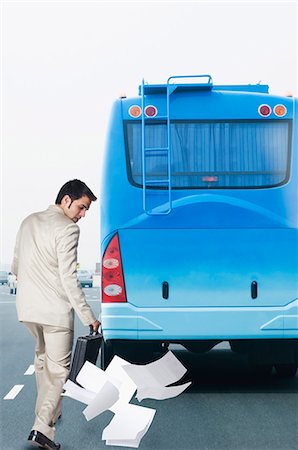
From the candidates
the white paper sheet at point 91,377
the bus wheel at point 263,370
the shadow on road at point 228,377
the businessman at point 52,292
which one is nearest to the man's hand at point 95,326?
the businessman at point 52,292

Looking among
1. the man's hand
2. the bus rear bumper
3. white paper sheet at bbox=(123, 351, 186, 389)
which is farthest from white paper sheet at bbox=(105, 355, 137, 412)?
the bus rear bumper

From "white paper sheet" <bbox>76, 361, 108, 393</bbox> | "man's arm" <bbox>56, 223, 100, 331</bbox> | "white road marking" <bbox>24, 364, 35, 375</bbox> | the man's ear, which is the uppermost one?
the man's ear

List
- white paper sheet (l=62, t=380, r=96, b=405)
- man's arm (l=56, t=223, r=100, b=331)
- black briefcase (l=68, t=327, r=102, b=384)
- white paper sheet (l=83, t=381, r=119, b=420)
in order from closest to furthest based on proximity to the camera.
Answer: white paper sheet (l=83, t=381, r=119, b=420) < white paper sheet (l=62, t=380, r=96, b=405) < black briefcase (l=68, t=327, r=102, b=384) < man's arm (l=56, t=223, r=100, b=331)

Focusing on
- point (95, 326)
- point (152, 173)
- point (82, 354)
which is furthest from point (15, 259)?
point (152, 173)

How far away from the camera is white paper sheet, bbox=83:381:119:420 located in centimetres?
634

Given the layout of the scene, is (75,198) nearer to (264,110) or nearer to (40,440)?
(40,440)

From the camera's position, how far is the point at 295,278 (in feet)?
33.3

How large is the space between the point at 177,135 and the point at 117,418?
14.5ft

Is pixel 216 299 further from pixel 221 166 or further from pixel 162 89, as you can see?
pixel 162 89

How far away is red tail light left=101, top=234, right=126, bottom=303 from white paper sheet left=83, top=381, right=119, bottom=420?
3.59 m

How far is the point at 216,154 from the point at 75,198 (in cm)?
323

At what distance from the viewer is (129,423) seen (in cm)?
655

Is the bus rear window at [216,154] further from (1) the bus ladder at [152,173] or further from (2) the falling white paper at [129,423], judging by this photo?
(2) the falling white paper at [129,423]

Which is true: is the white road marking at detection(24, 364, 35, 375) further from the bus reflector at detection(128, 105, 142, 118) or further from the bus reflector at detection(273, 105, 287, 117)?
the bus reflector at detection(273, 105, 287, 117)
